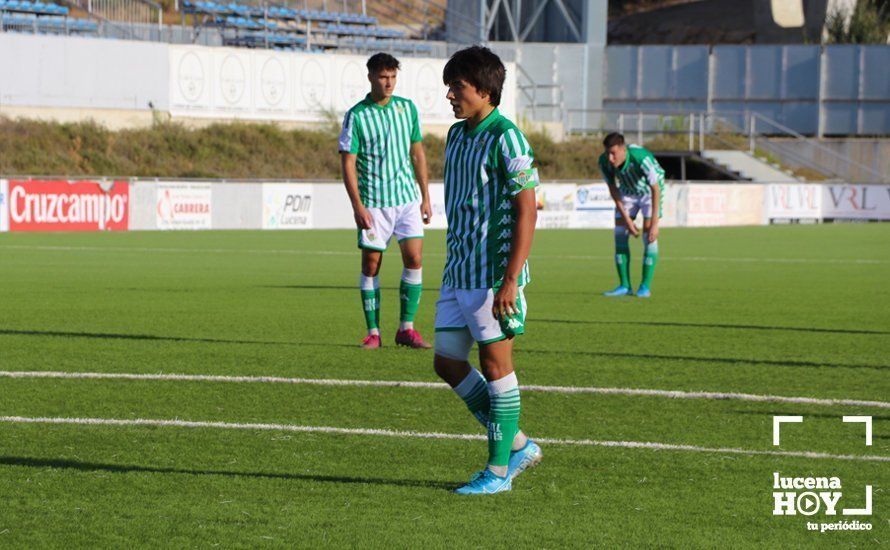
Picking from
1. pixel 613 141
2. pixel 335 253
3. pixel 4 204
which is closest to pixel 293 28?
pixel 4 204

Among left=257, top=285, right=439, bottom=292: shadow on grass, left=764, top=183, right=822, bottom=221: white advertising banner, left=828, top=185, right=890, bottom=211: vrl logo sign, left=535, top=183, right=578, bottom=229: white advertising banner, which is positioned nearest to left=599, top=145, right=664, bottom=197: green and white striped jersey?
left=257, top=285, right=439, bottom=292: shadow on grass

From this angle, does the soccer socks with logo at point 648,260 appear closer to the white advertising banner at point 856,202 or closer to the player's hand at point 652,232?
the player's hand at point 652,232

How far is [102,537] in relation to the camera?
208 inches

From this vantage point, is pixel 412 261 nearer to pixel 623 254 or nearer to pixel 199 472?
pixel 199 472

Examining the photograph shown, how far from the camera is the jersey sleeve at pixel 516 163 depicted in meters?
6.04

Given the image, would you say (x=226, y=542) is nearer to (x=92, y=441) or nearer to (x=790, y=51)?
(x=92, y=441)

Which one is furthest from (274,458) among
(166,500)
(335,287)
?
(335,287)

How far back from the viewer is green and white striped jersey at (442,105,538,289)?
606cm

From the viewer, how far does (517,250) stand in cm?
600

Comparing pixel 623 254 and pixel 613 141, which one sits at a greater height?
pixel 613 141

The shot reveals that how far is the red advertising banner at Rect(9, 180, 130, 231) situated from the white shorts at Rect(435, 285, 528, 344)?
27.8 m

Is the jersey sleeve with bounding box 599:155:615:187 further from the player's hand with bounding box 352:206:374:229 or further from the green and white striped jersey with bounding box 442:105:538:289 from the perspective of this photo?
the green and white striped jersey with bounding box 442:105:538:289

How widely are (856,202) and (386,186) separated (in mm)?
40624

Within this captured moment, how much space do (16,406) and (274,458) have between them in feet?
7.02
